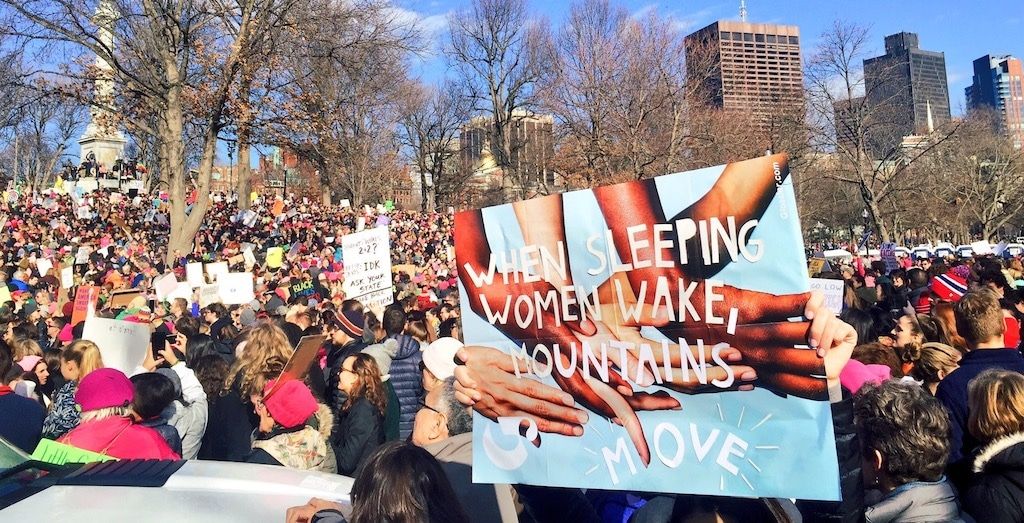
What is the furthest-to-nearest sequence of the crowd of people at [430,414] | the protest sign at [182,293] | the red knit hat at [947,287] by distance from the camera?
the protest sign at [182,293]
the red knit hat at [947,287]
the crowd of people at [430,414]

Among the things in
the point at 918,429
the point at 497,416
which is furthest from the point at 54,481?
the point at 918,429

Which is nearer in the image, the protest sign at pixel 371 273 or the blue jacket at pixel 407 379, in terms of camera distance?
the blue jacket at pixel 407 379

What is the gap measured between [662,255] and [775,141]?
29664mm

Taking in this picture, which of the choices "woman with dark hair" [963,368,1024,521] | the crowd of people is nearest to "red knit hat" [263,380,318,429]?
the crowd of people

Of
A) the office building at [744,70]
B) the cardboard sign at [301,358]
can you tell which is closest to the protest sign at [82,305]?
the cardboard sign at [301,358]

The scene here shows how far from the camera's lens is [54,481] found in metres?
2.20

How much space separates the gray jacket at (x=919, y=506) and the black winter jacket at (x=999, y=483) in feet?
0.47

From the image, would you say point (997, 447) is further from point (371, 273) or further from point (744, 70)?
point (744, 70)

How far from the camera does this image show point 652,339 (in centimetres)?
233

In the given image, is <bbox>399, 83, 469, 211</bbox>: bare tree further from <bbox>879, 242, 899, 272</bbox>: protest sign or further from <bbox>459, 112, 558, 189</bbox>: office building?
<bbox>879, 242, 899, 272</bbox>: protest sign

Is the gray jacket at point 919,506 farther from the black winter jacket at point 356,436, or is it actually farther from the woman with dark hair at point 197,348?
the woman with dark hair at point 197,348

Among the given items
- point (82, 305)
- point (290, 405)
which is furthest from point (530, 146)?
point (290, 405)

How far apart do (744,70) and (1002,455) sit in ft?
111

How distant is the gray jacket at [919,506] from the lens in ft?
8.05
